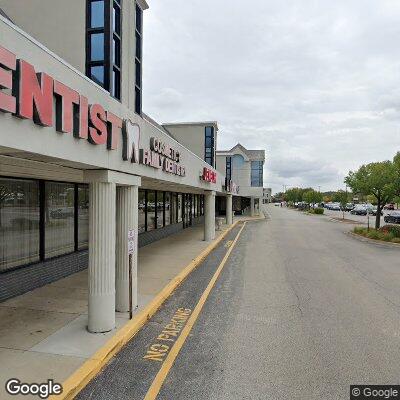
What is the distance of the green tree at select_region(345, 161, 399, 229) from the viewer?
77.4ft

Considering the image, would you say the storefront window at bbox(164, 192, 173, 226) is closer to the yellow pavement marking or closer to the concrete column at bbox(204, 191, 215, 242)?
the concrete column at bbox(204, 191, 215, 242)

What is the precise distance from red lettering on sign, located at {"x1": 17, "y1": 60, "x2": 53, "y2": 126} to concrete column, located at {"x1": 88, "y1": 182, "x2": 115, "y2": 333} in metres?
2.16

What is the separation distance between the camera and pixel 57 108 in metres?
5.02

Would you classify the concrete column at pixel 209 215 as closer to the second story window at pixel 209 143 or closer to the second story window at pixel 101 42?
the second story window at pixel 209 143

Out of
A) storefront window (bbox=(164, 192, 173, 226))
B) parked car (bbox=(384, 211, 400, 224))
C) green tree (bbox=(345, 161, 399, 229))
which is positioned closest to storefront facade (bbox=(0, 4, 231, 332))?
storefront window (bbox=(164, 192, 173, 226))

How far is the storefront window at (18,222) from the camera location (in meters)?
8.80

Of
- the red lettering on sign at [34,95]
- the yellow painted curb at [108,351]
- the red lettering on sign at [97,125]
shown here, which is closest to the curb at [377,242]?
the yellow painted curb at [108,351]

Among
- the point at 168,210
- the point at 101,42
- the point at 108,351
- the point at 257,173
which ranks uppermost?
the point at 257,173

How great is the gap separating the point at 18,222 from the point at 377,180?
929 inches

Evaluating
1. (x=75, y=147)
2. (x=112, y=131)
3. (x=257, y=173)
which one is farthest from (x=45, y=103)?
(x=257, y=173)

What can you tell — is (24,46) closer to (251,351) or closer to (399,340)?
(251,351)

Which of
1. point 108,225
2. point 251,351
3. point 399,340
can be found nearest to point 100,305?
point 108,225

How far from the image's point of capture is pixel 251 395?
16.0 ft

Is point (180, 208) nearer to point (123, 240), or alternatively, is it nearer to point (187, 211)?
point (187, 211)
